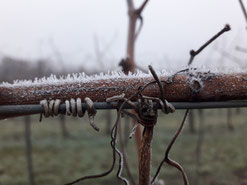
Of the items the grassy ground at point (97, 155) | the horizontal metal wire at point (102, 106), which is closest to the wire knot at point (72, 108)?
the horizontal metal wire at point (102, 106)

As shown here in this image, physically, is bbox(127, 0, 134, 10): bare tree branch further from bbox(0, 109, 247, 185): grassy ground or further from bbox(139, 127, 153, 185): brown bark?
bbox(0, 109, 247, 185): grassy ground

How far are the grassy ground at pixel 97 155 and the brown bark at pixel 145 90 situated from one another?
394cm

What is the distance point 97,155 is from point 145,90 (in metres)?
5.30

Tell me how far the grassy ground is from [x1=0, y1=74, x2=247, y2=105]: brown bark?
12.9 feet

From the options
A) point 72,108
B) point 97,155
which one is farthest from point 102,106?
point 97,155

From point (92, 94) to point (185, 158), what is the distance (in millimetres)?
5353

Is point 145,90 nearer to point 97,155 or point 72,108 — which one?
point 72,108

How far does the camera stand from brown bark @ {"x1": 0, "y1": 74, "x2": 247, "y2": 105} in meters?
0.46

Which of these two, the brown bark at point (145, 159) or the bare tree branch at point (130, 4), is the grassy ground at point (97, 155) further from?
the brown bark at point (145, 159)

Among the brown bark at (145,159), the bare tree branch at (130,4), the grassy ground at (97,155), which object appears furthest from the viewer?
the grassy ground at (97,155)

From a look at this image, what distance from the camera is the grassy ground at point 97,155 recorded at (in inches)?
181

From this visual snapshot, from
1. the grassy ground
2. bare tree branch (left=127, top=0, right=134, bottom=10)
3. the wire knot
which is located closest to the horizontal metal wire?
the wire knot

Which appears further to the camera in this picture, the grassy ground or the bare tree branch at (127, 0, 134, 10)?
the grassy ground

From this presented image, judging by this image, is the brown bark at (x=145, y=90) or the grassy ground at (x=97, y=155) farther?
the grassy ground at (x=97, y=155)
